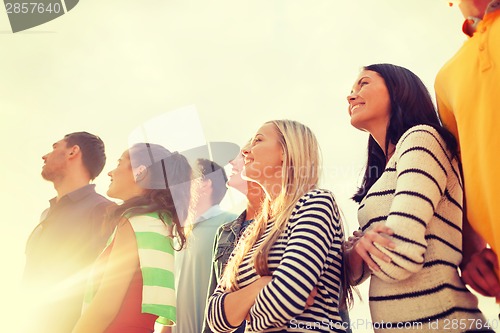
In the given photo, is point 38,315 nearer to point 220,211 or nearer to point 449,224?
point 220,211

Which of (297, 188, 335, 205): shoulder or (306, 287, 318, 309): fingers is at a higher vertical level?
(297, 188, 335, 205): shoulder

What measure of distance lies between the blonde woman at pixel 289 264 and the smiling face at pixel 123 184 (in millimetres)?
1443

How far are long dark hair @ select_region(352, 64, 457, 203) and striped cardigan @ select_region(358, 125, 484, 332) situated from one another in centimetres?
47

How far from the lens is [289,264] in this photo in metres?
2.25

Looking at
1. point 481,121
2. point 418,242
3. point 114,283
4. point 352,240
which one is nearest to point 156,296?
point 114,283

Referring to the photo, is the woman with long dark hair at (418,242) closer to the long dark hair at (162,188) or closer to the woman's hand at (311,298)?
the woman's hand at (311,298)

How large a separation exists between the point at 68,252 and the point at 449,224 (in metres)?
3.27

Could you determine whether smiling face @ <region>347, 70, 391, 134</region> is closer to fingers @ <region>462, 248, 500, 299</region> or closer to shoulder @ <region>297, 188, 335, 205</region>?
shoulder @ <region>297, 188, 335, 205</region>

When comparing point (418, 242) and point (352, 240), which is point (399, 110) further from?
point (418, 242)

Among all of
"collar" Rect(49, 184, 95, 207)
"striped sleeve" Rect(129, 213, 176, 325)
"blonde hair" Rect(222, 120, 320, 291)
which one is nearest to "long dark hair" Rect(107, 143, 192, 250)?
"striped sleeve" Rect(129, 213, 176, 325)

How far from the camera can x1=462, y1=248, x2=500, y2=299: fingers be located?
204 cm

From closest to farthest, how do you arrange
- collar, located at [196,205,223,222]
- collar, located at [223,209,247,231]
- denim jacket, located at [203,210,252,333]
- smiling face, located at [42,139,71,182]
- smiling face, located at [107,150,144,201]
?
denim jacket, located at [203,210,252,333] → smiling face, located at [107,150,144,201] → collar, located at [223,209,247,231] → smiling face, located at [42,139,71,182] → collar, located at [196,205,223,222]

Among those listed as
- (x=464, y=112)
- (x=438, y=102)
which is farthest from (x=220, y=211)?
(x=464, y=112)

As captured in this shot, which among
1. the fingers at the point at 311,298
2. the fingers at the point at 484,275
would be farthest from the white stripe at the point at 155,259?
the fingers at the point at 484,275
